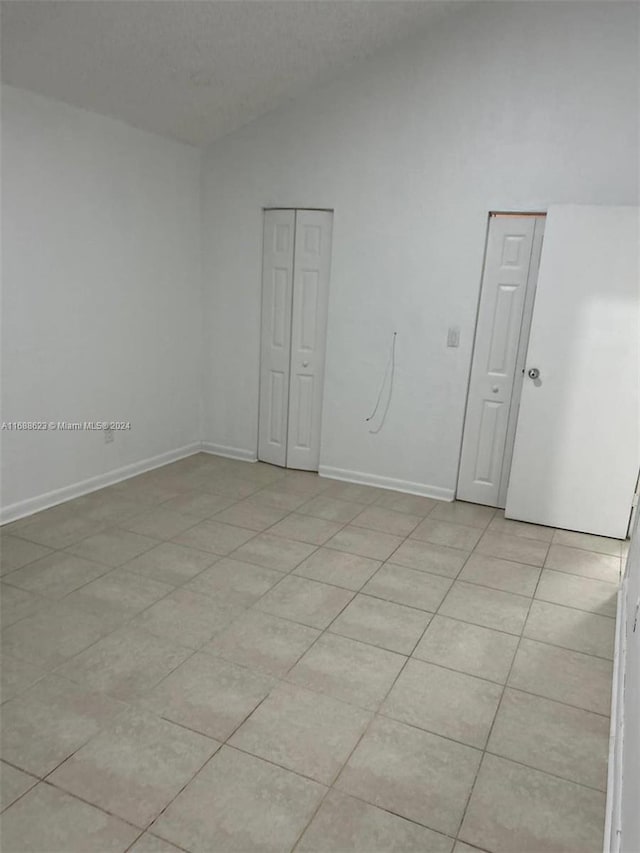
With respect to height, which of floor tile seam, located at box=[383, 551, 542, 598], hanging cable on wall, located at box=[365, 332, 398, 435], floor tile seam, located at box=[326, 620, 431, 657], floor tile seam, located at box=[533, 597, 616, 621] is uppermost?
hanging cable on wall, located at box=[365, 332, 398, 435]

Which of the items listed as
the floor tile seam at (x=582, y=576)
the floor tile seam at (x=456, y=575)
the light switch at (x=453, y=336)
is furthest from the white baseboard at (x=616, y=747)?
the light switch at (x=453, y=336)

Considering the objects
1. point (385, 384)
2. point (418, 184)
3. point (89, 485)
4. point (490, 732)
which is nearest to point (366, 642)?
point (490, 732)

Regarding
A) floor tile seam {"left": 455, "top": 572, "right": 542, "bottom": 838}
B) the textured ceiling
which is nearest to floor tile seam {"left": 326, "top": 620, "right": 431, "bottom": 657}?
floor tile seam {"left": 455, "top": 572, "right": 542, "bottom": 838}

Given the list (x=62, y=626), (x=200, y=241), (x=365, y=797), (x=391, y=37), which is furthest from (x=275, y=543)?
(x=391, y=37)

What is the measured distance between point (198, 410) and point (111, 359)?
3.66 feet

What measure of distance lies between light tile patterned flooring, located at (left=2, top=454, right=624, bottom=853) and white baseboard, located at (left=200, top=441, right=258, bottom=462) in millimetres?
1245

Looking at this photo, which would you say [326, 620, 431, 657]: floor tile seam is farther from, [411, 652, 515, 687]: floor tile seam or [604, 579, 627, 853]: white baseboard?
[604, 579, 627, 853]: white baseboard

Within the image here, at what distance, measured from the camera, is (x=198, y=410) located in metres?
5.14

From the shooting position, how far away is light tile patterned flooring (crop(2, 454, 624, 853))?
1724mm

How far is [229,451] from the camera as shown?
201 inches

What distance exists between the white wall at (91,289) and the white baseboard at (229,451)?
0.98 ft

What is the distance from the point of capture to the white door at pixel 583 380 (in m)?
3.49

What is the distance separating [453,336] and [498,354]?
12.6 inches

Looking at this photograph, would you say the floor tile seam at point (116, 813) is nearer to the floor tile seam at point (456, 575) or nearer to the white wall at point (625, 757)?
the white wall at point (625, 757)
